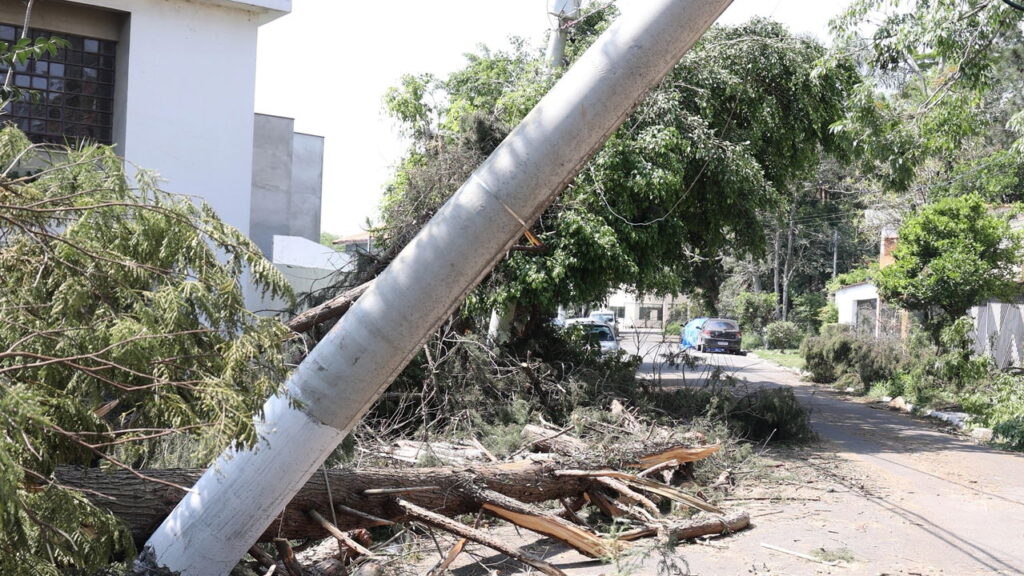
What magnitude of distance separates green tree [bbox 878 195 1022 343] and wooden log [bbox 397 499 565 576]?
583 inches

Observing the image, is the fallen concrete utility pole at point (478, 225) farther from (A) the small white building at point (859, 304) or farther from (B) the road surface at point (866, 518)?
(A) the small white building at point (859, 304)

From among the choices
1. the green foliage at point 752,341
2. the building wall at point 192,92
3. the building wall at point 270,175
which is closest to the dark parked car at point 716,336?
the green foliage at point 752,341

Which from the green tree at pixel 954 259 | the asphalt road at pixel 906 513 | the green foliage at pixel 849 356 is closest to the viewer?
the asphalt road at pixel 906 513

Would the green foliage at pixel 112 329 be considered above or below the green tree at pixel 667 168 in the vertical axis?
below

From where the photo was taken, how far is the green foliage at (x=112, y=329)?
346 centimetres

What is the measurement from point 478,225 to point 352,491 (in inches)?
118

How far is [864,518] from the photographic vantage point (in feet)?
27.9

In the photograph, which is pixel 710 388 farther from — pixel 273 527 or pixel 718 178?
pixel 273 527

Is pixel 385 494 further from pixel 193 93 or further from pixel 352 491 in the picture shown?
pixel 193 93

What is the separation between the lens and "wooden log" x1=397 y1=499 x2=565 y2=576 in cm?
593

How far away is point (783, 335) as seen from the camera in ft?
135

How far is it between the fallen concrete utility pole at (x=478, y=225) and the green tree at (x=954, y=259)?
52.4 feet

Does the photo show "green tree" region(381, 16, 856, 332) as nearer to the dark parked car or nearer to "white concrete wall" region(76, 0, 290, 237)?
"white concrete wall" region(76, 0, 290, 237)

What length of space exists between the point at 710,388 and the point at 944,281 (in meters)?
7.33
